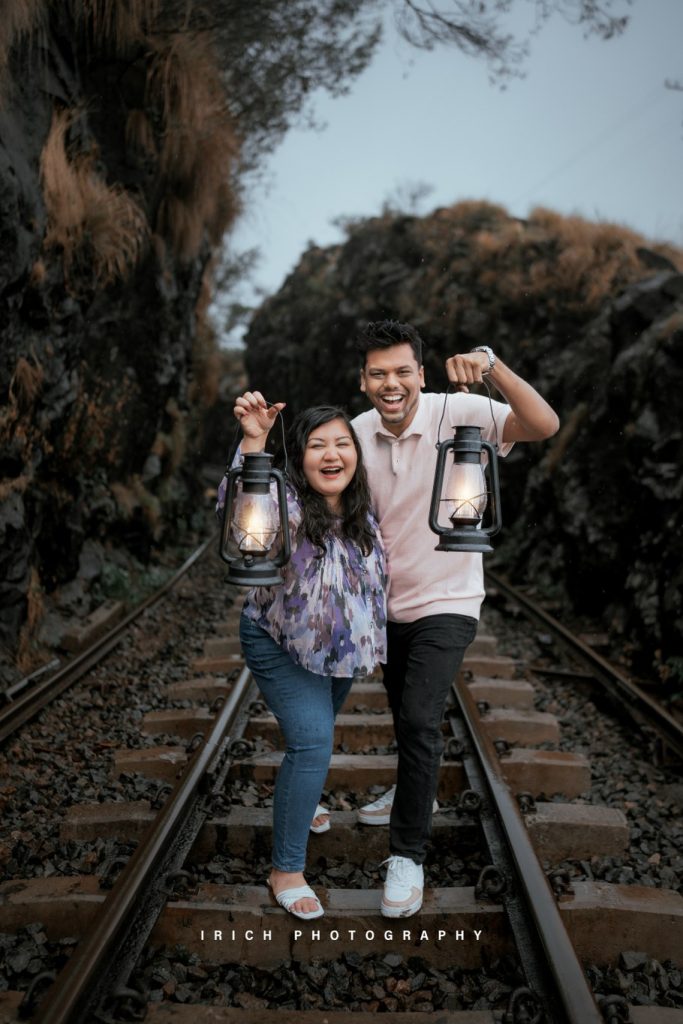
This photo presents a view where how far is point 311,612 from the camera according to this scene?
2.71 meters

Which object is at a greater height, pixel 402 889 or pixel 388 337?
pixel 388 337

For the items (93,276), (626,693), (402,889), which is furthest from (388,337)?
(93,276)

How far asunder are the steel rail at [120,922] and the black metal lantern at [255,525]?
1.20 m

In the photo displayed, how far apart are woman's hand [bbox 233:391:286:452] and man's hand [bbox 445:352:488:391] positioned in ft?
1.95

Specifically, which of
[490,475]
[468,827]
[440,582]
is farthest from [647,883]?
[490,475]

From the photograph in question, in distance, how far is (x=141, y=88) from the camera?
29.0 ft

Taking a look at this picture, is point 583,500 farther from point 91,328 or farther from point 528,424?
point 528,424

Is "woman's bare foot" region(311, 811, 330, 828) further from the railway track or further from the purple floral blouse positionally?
the purple floral blouse

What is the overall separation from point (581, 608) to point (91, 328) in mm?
6134

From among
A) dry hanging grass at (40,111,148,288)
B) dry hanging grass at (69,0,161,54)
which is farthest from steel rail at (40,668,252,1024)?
dry hanging grass at (69,0,161,54)

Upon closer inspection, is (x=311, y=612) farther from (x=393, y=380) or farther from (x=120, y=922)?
(x=120, y=922)

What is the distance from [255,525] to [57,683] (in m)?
3.86

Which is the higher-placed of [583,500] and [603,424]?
[603,424]

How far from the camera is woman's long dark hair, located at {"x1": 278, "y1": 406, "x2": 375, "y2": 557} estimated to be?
2807mm
